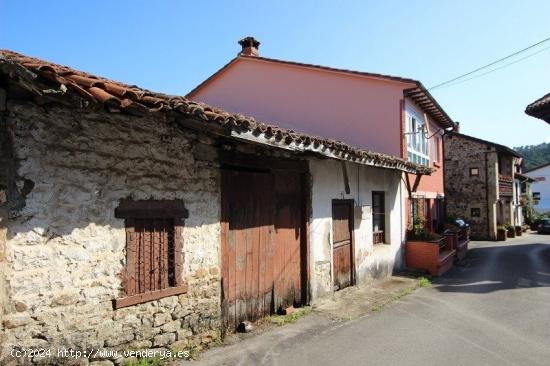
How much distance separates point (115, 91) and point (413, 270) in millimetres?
10130

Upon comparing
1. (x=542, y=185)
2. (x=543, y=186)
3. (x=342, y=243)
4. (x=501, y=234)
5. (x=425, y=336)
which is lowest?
(x=425, y=336)

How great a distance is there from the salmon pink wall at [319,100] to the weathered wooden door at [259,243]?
5.92 metres

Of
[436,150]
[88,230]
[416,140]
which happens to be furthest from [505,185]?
[88,230]

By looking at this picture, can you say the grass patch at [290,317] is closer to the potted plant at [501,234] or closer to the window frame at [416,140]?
the window frame at [416,140]

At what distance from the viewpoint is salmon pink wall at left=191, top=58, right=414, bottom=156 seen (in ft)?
39.6

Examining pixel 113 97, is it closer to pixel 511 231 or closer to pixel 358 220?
pixel 358 220

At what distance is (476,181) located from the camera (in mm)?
23922

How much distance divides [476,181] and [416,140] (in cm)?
1271

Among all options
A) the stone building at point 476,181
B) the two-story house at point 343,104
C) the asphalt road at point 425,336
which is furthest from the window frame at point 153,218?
the stone building at point 476,181

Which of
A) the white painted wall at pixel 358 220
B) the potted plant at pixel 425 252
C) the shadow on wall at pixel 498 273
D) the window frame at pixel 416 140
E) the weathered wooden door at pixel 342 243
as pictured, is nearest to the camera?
the white painted wall at pixel 358 220

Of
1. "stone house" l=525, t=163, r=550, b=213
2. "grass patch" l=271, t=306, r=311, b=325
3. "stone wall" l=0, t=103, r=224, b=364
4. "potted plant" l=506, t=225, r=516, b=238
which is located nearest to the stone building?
"potted plant" l=506, t=225, r=516, b=238

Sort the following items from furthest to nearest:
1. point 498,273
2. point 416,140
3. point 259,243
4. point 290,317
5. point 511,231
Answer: point 511,231 → point 416,140 → point 498,273 → point 290,317 → point 259,243

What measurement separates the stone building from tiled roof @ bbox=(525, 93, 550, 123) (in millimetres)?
11153

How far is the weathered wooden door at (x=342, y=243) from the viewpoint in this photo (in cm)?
827
